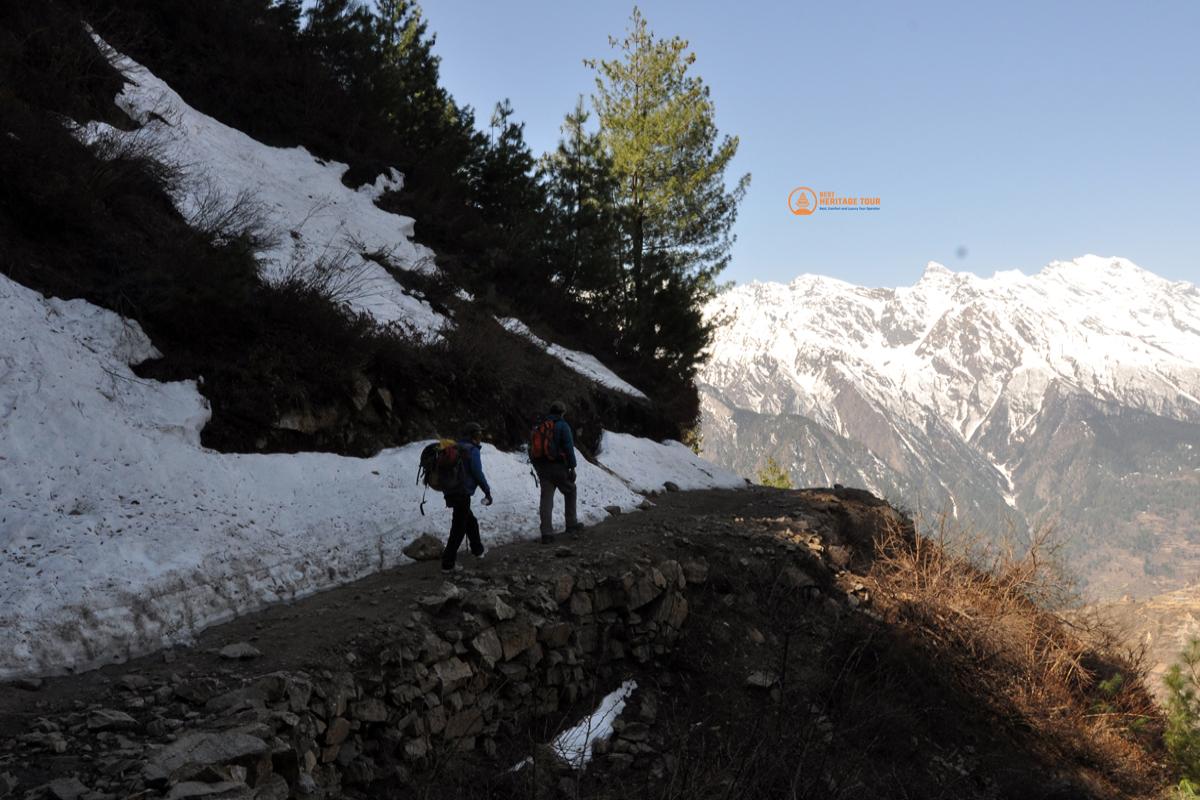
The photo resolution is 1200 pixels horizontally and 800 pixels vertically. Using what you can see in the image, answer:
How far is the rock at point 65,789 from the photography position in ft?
12.6

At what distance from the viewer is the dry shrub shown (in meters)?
10.1

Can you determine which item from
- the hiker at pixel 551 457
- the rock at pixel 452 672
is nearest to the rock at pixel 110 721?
the rock at pixel 452 672

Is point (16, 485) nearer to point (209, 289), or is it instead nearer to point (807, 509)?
point (209, 289)

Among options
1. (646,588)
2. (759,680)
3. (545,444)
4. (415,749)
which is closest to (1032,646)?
(759,680)

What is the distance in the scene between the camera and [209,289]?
29.1 ft

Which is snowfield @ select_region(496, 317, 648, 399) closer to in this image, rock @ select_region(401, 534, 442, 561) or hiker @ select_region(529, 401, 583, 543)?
hiker @ select_region(529, 401, 583, 543)

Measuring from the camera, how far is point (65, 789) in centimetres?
389

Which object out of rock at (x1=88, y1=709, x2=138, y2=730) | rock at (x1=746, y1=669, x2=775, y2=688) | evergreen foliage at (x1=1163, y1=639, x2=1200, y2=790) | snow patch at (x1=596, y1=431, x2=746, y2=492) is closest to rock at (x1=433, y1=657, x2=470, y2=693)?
rock at (x1=88, y1=709, x2=138, y2=730)

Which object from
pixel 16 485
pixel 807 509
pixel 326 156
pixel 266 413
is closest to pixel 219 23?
pixel 326 156

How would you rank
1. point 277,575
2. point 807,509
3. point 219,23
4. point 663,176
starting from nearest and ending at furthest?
1. point 277,575
2. point 807,509
3. point 219,23
4. point 663,176

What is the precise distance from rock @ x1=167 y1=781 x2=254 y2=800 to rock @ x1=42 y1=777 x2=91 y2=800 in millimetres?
432

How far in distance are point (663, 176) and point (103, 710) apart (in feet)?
73.7

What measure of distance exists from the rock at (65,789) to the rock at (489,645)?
331cm

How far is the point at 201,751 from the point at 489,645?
2.89 metres
